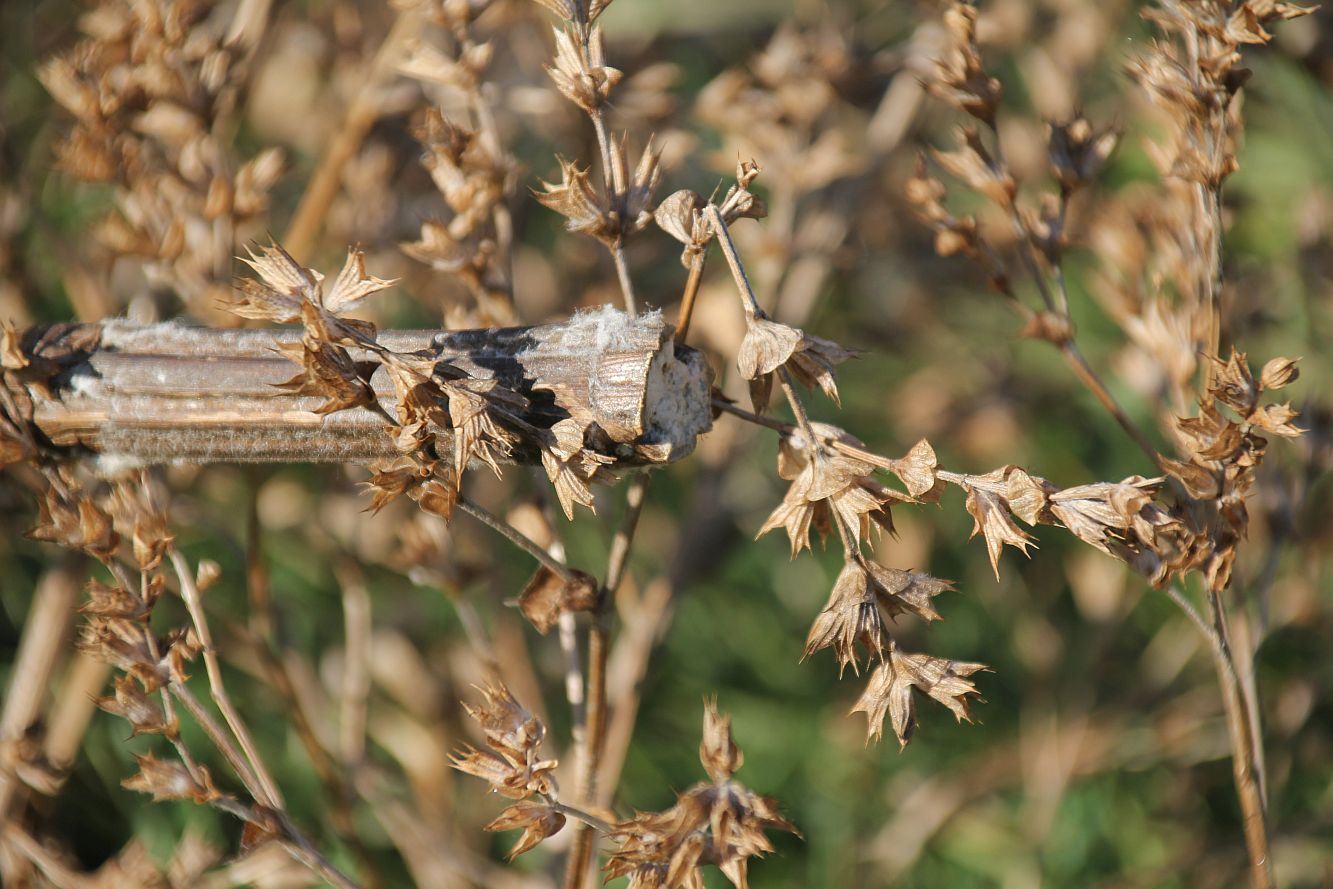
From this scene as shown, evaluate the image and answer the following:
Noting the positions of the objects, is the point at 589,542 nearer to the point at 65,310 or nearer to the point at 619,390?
the point at 65,310

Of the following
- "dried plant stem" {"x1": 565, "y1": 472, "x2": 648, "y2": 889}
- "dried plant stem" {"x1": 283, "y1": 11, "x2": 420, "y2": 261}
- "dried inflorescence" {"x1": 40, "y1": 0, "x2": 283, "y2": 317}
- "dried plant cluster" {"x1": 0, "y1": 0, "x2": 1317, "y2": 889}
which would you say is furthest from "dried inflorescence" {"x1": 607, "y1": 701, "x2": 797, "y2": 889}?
"dried plant stem" {"x1": 283, "y1": 11, "x2": 420, "y2": 261}

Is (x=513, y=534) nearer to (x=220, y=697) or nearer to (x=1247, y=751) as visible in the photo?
(x=220, y=697)

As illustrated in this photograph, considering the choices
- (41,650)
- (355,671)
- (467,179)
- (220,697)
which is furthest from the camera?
(355,671)

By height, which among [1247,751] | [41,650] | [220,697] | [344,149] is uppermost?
[344,149]

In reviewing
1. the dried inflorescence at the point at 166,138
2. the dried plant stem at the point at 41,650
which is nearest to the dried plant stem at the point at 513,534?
the dried inflorescence at the point at 166,138

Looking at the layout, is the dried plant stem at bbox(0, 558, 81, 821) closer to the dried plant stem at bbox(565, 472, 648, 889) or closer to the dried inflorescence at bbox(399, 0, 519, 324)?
the dried inflorescence at bbox(399, 0, 519, 324)

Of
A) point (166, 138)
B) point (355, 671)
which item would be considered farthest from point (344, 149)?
point (355, 671)

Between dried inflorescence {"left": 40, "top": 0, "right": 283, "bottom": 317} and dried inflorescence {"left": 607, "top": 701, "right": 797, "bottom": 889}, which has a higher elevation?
dried inflorescence {"left": 40, "top": 0, "right": 283, "bottom": 317}

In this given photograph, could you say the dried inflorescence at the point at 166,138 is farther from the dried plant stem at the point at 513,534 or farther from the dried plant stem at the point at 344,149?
the dried plant stem at the point at 513,534

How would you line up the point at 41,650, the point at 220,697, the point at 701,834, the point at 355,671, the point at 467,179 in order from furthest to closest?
the point at 355,671, the point at 41,650, the point at 467,179, the point at 220,697, the point at 701,834
